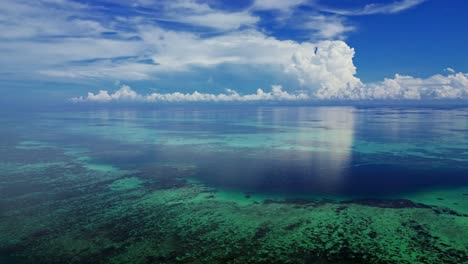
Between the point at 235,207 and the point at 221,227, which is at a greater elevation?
the point at 235,207

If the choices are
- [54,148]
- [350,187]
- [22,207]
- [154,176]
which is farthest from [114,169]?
[350,187]

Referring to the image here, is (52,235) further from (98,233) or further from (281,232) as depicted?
(281,232)

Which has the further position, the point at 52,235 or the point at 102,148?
the point at 102,148

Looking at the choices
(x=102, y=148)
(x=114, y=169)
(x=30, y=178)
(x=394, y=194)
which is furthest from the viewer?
(x=102, y=148)

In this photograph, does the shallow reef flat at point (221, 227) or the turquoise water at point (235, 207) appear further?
the turquoise water at point (235, 207)

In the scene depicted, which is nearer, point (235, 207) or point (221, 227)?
point (221, 227)

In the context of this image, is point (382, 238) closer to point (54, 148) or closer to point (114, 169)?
point (114, 169)

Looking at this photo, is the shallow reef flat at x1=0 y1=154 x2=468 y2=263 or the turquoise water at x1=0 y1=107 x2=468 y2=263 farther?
Result: the turquoise water at x1=0 y1=107 x2=468 y2=263

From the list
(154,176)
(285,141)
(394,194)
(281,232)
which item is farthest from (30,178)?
(285,141)

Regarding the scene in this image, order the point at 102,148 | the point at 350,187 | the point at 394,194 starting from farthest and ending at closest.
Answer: the point at 102,148
the point at 350,187
the point at 394,194
